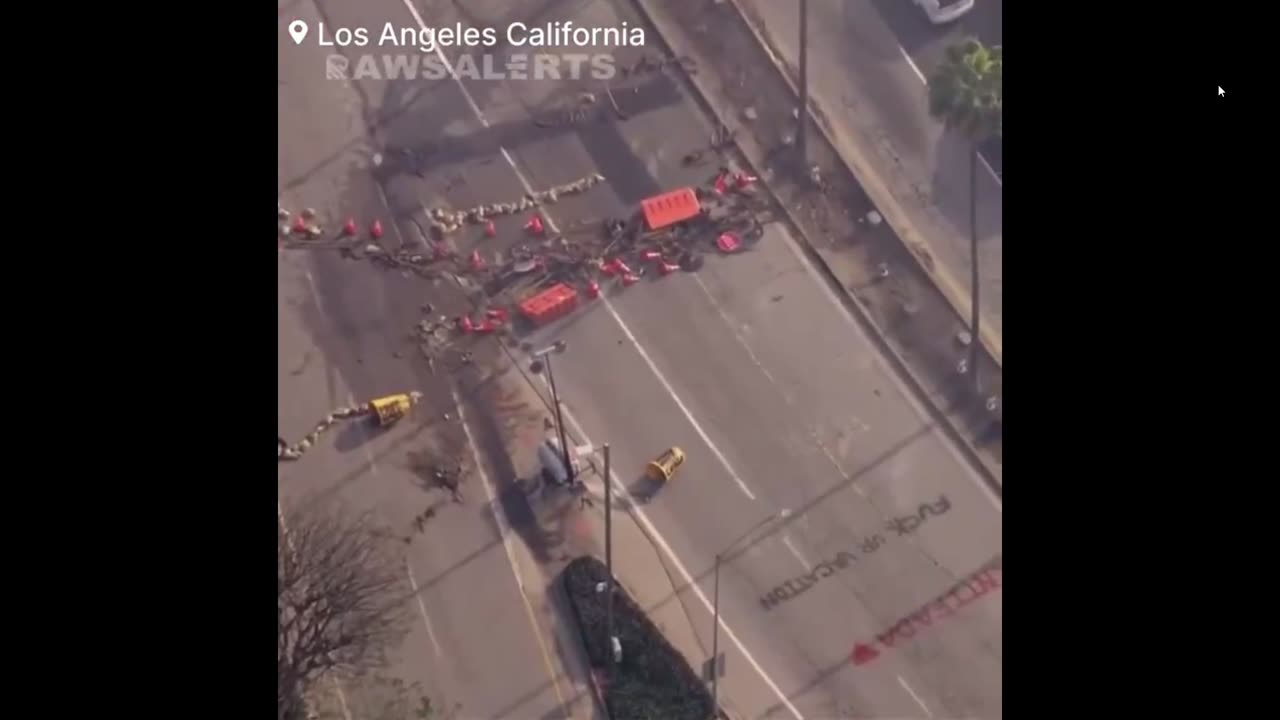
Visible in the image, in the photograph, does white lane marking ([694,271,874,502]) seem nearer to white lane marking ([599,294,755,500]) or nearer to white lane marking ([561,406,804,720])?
white lane marking ([599,294,755,500])

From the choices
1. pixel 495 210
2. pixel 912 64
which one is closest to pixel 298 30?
pixel 495 210

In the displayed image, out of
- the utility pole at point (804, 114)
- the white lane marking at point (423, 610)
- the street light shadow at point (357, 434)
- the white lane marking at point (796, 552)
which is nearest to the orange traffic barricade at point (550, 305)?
the street light shadow at point (357, 434)

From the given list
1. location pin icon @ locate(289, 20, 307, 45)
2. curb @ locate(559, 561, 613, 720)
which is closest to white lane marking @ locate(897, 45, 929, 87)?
location pin icon @ locate(289, 20, 307, 45)

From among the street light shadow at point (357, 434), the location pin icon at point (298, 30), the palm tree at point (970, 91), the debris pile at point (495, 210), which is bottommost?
the palm tree at point (970, 91)

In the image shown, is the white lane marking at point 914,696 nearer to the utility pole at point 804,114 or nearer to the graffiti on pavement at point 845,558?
the graffiti on pavement at point 845,558

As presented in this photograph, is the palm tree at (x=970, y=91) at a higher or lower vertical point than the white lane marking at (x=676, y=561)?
higher

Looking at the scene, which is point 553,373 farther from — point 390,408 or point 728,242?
point 728,242

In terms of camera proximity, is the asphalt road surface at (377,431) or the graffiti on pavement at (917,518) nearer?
the asphalt road surface at (377,431)

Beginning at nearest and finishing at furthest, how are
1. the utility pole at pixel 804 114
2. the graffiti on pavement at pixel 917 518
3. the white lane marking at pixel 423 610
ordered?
the white lane marking at pixel 423 610 → the graffiti on pavement at pixel 917 518 → the utility pole at pixel 804 114
